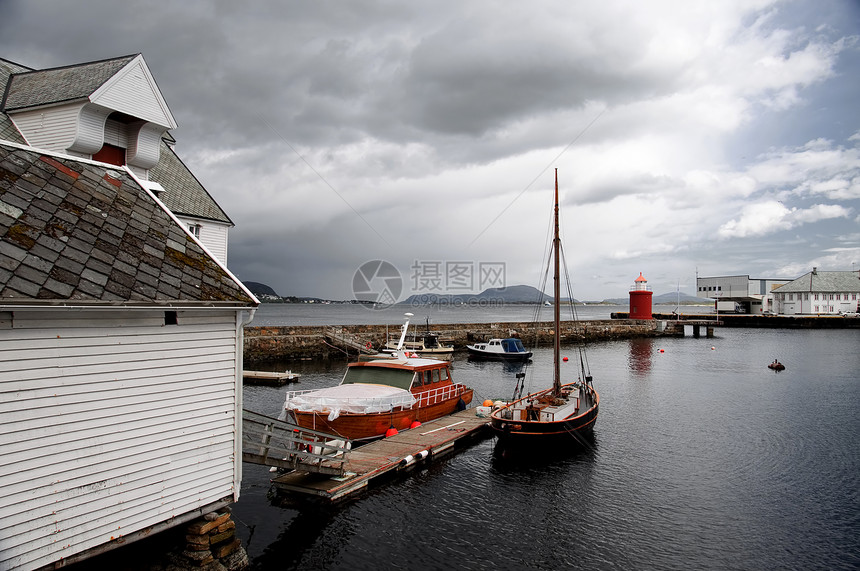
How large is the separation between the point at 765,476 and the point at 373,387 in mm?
16858

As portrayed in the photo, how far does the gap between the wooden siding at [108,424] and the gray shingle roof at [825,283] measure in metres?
148

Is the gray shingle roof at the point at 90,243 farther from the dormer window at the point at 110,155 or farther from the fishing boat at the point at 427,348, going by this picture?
the fishing boat at the point at 427,348

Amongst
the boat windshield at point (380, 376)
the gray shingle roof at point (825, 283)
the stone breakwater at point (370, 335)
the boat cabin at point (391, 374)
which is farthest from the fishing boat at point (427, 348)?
the gray shingle roof at point (825, 283)

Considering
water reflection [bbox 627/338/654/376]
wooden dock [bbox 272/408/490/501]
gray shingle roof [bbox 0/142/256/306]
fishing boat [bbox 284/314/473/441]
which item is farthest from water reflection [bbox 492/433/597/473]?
water reflection [bbox 627/338/654/376]

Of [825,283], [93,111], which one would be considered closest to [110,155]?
[93,111]

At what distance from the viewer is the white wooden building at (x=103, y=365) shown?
25.2ft

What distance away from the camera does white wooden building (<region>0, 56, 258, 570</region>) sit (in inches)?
302

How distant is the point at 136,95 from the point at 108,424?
49.8ft

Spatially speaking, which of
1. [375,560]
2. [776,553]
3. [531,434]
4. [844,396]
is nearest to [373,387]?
[531,434]

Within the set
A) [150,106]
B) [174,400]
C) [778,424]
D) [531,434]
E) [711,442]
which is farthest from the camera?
[778,424]

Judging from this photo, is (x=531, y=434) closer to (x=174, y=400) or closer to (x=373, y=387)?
(x=373, y=387)

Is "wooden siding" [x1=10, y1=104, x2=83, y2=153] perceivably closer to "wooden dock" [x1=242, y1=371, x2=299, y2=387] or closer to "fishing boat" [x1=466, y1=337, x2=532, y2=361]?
"wooden dock" [x1=242, y1=371, x2=299, y2=387]

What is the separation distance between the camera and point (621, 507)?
17203 mm

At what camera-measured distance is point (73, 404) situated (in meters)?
8.16
